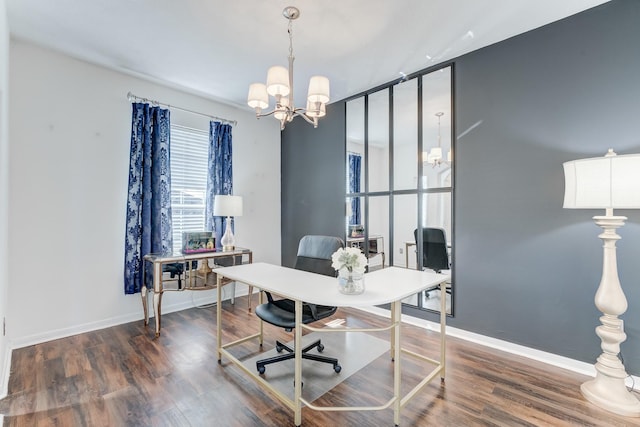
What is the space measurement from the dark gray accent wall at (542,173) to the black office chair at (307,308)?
4.56ft

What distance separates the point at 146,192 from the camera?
11.0 feet

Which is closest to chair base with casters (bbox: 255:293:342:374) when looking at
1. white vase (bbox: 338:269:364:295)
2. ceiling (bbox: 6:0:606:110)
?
white vase (bbox: 338:269:364:295)

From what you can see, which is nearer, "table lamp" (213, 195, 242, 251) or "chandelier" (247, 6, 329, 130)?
"chandelier" (247, 6, 329, 130)

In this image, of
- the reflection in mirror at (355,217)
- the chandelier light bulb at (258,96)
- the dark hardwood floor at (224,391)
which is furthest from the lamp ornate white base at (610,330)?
the chandelier light bulb at (258,96)

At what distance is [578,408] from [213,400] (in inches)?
92.6

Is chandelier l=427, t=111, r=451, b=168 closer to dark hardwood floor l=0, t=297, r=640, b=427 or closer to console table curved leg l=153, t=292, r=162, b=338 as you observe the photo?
dark hardwood floor l=0, t=297, r=640, b=427

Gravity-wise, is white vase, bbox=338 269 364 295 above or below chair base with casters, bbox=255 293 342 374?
above

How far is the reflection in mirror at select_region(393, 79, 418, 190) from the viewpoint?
3359 mm

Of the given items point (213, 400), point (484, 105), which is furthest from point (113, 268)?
point (484, 105)

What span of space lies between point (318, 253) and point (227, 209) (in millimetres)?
1485

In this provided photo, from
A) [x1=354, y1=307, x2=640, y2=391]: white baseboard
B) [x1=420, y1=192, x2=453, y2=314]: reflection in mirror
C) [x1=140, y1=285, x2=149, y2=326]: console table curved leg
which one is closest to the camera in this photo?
[x1=354, y1=307, x2=640, y2=391]: white baseboard

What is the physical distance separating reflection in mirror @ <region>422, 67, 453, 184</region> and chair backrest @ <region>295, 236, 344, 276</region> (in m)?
1.37

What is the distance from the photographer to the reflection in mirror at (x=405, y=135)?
132 inches

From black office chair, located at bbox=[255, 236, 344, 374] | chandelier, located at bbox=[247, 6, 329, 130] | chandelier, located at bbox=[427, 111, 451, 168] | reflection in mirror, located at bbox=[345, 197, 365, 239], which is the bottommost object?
black office chair, located at bbox=[255, 236, 344, 374]
